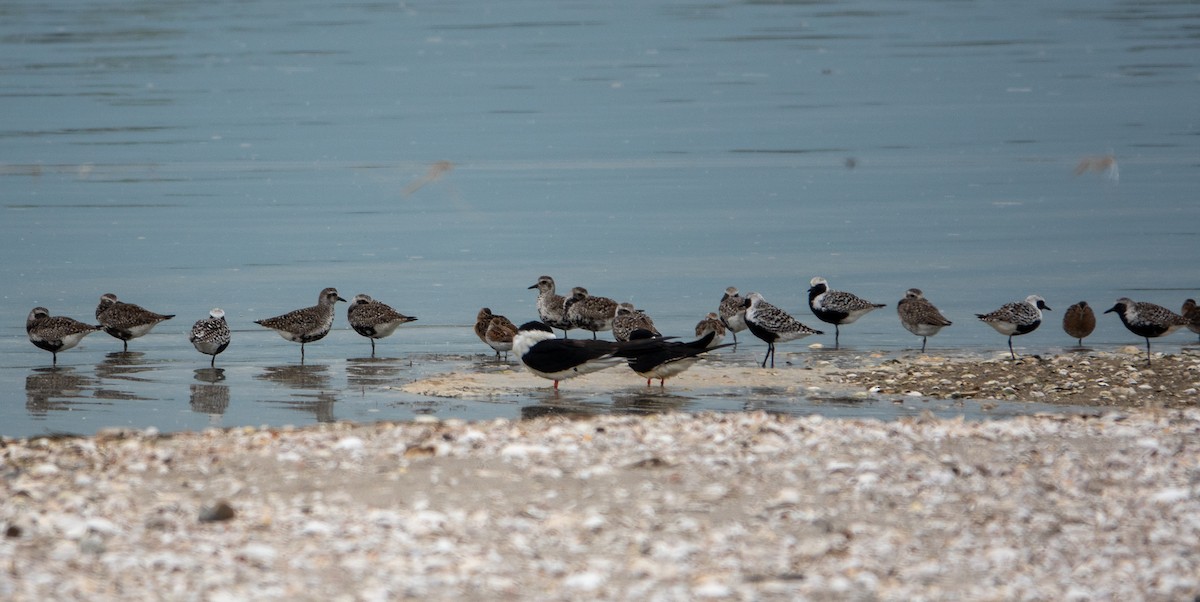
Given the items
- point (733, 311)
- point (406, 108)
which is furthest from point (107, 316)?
point (406, 108)

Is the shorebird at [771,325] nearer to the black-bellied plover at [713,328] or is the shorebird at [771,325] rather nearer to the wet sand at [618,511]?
the black-bellied plover at [713,328]

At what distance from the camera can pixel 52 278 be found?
2006cm

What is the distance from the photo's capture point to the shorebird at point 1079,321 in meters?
16.0

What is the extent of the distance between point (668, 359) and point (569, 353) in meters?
0.88

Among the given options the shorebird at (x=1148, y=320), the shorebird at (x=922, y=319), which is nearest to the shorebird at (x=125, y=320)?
the shorebird at (x=922, y=319)

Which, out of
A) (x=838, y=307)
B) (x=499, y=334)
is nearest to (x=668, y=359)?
(x=499, y=334)

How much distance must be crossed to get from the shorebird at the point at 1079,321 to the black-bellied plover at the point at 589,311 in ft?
15.7

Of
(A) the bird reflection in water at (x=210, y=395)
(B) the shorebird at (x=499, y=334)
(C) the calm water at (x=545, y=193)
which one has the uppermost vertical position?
(C) the calm water at (x=545, y=193)

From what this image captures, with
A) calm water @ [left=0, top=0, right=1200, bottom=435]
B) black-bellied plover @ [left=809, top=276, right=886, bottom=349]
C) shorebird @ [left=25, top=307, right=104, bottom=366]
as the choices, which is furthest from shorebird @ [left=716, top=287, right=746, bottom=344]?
shorebird @ [left=25, top=307, right=104, bottom=366]

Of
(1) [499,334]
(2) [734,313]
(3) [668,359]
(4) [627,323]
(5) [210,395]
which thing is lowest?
(5) [210,395]

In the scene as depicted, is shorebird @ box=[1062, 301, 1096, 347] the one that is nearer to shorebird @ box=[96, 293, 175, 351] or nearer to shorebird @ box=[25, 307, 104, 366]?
shorebird @ box=[96, 293, 175, 351]

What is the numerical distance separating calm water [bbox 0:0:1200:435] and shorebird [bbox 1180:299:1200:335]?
11.5 inches

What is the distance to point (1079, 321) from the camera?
52.5 ft

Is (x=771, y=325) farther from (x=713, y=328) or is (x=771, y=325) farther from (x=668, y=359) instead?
(x=668, y=359)
